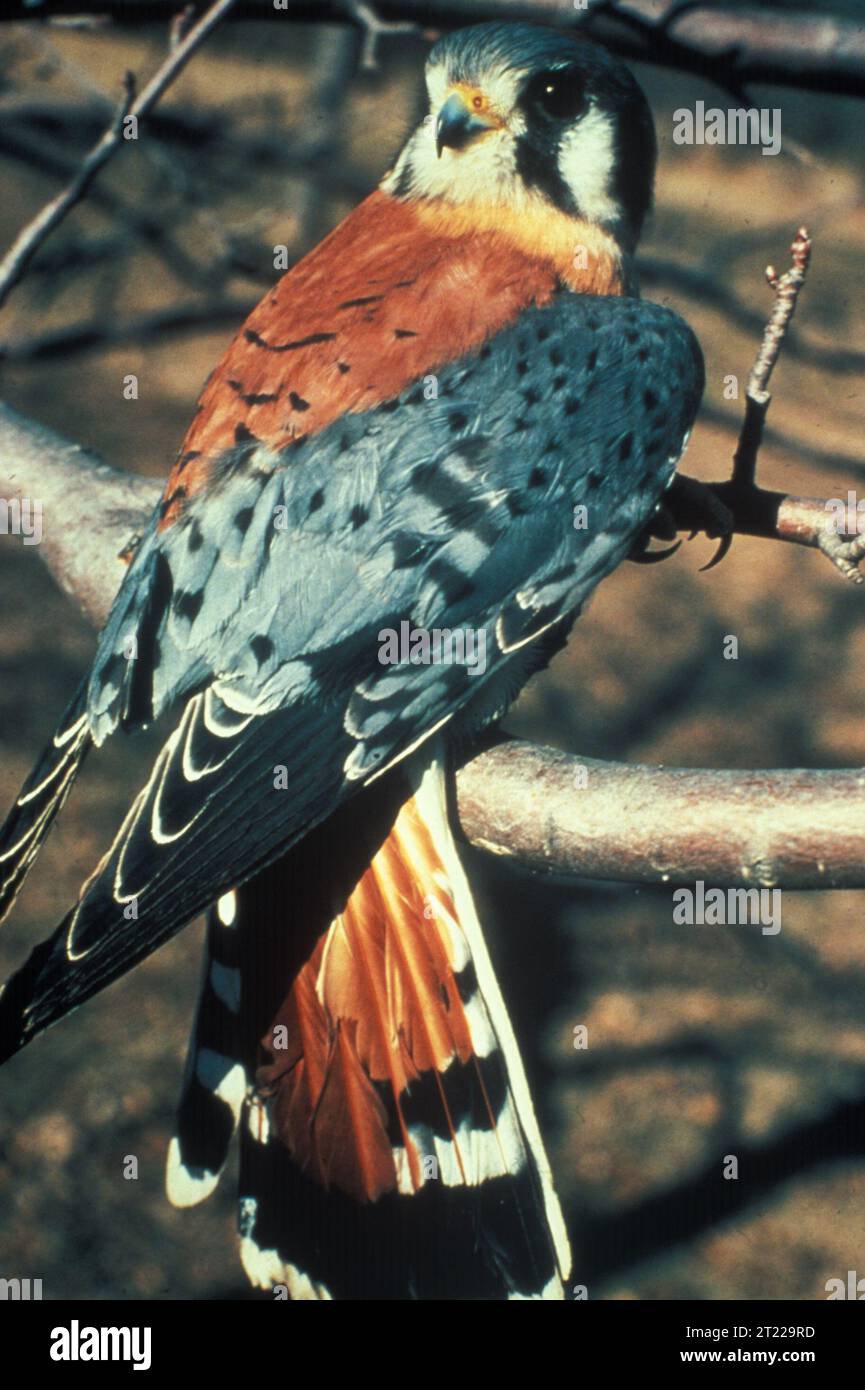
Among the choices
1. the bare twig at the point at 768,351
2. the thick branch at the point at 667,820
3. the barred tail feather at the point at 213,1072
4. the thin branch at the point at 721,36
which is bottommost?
the barred tail feather at the point at 213,1072

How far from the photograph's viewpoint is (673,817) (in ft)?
6.51

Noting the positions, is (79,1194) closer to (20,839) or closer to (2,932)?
(2,932)

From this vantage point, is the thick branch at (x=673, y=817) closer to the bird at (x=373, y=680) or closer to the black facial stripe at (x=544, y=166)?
the bird at (x=373, y=680)

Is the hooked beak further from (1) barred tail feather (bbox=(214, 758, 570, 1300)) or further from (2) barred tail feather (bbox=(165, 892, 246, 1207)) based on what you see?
(2) barred tail feather (bbox=(165, 892, 246, 1207))

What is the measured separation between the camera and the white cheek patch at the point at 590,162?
2.62 meters

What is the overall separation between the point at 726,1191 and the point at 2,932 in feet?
6.88

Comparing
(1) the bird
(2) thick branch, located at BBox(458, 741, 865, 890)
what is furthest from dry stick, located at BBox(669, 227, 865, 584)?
(2) thick branch, located at BBox(458, 741, 865, 890)

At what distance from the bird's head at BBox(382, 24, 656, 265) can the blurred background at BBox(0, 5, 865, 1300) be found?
46cm

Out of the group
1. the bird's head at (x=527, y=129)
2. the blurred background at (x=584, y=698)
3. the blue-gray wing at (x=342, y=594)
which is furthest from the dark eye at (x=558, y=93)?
the blurred background at (x=584, y=698)

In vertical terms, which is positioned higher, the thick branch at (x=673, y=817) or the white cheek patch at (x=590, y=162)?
the white cheek patch at (x=590, y=162)

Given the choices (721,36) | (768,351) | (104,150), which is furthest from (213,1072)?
(721,36)

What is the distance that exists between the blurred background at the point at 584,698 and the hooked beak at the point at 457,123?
19.8 inches

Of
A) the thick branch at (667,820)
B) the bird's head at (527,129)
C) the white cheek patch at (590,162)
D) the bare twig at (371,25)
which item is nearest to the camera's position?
the thick branch at (667,820)
